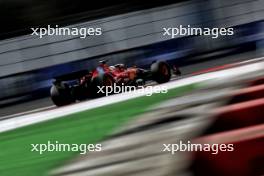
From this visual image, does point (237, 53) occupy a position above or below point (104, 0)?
below

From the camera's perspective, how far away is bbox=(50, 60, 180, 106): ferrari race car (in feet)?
42.5

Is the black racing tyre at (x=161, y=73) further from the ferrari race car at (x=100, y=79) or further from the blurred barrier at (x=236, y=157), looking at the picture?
the blurred barrier at (x=236, y=157)

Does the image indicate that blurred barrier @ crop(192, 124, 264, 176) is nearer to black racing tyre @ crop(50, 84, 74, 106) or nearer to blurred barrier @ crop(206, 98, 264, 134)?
blurred barrier @ crop(206, 98, 264, 134)

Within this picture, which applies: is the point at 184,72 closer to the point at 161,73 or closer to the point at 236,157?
the point at 161,73

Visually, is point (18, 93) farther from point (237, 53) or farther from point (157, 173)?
point (157, 173)

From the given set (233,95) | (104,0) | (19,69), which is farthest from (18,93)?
(233,95)

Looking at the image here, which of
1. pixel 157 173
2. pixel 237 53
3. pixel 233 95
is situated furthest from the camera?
pixel 237 53

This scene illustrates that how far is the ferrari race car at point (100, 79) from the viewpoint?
13.0 m

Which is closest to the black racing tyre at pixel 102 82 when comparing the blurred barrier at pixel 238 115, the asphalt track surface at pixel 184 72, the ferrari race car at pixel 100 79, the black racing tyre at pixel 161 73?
the ferrari race car at pixel 100 79

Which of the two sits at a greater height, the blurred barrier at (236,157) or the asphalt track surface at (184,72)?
the blurred barrier at (236,157)

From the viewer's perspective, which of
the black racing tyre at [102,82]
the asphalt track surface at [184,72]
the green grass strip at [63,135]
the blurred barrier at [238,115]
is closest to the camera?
the blurred barrier at [238,115]

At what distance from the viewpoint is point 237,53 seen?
1481 cm

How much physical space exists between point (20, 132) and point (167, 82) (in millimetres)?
4520

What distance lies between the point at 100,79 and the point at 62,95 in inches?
36.1
